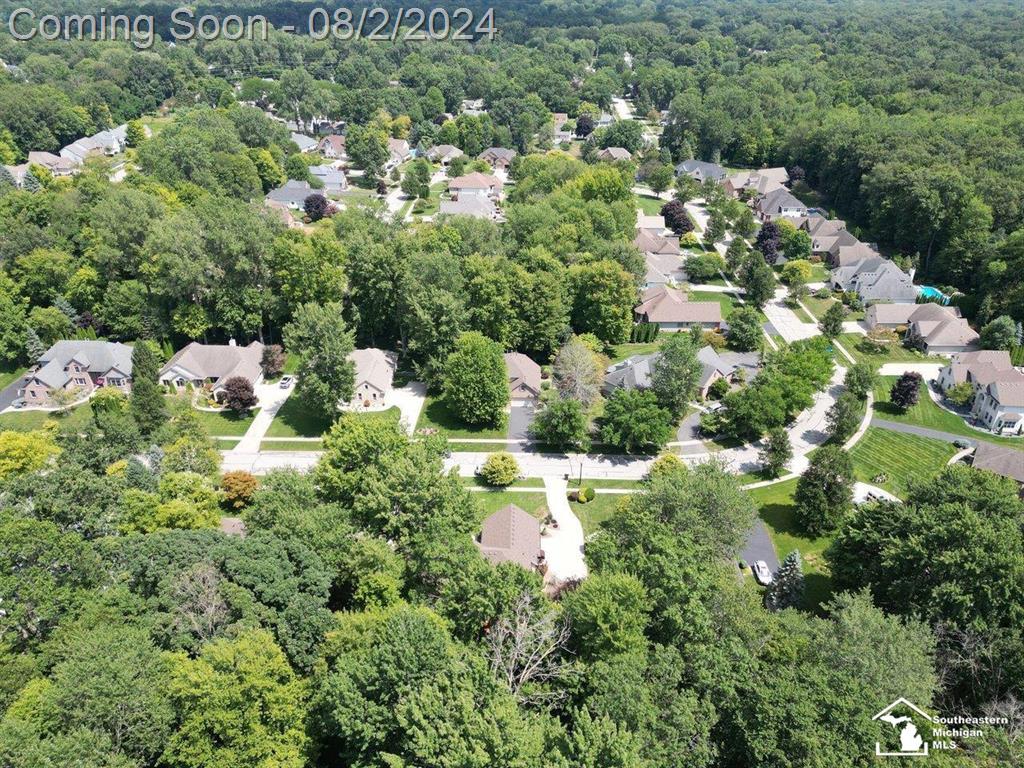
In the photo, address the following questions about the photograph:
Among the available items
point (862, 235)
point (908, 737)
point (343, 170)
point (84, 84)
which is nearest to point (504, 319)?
point (908, 737)

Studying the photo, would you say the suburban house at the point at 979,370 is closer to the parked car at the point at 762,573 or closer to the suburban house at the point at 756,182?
the parked car at the point at 762,573

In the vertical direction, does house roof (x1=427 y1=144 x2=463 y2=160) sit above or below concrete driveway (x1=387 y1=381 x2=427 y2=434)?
above

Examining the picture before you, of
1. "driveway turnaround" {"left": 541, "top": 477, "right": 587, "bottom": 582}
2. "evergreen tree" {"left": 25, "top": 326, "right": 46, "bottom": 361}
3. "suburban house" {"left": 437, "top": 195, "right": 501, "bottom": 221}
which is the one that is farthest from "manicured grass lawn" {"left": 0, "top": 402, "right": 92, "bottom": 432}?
"suburban house" {"left": 437, "top": 195, "right": 501, "bottom": 221}

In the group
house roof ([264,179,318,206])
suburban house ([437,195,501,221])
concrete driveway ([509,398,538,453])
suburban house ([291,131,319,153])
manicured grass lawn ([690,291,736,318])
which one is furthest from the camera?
suburban house ([291,131,319,153])

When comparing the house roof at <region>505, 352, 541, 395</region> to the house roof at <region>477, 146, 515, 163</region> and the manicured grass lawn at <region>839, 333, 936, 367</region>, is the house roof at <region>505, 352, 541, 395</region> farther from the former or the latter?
the house roof at <region>477, 146, 515, 163</region>

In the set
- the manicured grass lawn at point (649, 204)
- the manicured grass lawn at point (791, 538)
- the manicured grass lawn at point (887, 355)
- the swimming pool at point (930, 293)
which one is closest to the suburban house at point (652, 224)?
the manicured grass lawn at point (649, 204)
